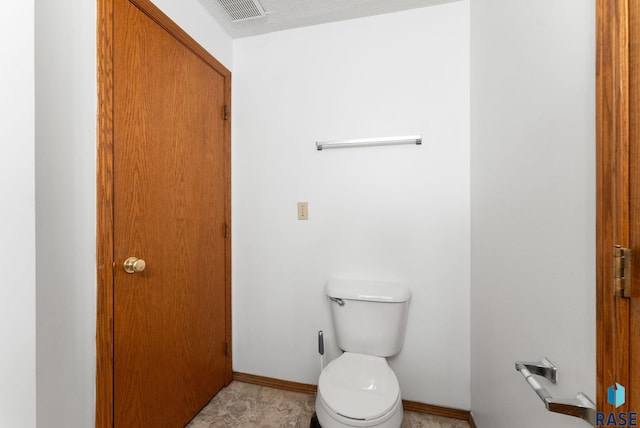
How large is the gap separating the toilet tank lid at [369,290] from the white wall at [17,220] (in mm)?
1173

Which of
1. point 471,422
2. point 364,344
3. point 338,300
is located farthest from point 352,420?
point 471,422

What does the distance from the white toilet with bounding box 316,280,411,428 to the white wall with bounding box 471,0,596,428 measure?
41 centimetres

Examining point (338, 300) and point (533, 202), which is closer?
point (533, 202)

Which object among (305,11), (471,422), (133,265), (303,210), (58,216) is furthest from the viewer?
(303,210)

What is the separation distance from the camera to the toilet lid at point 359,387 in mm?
1064

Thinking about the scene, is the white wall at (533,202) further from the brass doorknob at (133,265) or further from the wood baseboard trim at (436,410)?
the brass doorknob at (133,265)

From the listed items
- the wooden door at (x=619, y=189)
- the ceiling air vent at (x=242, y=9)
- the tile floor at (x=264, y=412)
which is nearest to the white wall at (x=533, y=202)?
the wooden door at (x=619, y=189)

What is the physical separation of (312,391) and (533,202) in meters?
1.60

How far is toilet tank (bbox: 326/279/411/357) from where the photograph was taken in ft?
4.75

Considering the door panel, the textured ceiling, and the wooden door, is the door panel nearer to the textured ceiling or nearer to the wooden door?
the textured ceiling

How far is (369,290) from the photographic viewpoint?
150 cm

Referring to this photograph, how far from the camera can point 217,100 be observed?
169 cm

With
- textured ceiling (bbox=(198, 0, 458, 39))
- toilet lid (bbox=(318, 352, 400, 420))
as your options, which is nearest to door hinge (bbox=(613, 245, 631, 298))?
toilet lid (bbox=(318, 352, 400, 420))

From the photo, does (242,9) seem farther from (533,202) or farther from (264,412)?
(264,412)
